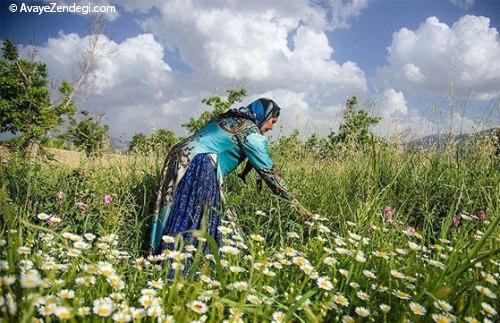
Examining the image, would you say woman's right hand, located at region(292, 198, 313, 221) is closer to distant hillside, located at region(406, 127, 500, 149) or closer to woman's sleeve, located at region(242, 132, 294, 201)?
woman's sleeve, located at region(242, 132, 294, 201)

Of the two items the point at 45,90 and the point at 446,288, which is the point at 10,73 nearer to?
the point at 45,90

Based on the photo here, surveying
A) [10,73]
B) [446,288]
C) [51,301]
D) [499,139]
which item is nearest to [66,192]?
[51,301]

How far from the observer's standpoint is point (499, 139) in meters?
6.13

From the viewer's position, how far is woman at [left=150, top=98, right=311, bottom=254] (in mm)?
3459

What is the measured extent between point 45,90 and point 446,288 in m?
26.5

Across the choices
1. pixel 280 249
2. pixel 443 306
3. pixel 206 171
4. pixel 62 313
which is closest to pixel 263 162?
pixel 206 171

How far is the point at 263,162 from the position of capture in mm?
3604

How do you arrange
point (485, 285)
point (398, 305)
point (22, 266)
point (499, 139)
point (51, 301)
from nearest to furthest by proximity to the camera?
point (51, 301) → point (22, 266) → point (398, 305) → point (485, 285) → point (499, 139)

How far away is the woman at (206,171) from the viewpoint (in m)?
3.46

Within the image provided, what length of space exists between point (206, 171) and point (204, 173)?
27mm

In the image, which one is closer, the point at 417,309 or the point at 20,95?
Result: the point at 417,309

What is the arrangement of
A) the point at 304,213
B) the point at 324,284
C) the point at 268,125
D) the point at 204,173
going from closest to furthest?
the point at 324,284, the point at 304,213, the point at 204,173, the point at 268,125

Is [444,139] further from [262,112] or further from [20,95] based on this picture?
[20,95]

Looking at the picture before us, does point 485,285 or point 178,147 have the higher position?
point 178,147
